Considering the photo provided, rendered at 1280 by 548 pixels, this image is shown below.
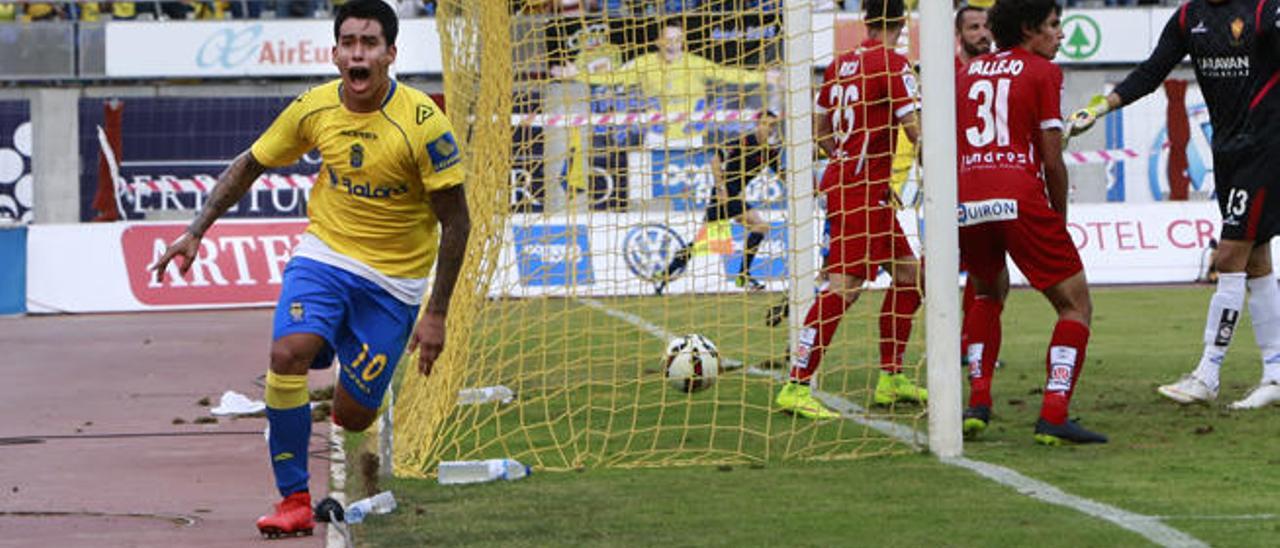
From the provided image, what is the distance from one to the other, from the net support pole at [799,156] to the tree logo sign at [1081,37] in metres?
25.8

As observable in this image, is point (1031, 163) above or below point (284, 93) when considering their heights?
below

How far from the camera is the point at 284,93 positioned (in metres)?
33.2

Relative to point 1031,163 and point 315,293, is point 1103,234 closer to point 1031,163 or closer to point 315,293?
point 1031,163

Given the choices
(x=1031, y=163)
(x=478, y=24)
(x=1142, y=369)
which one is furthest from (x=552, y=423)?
(x=1142, y=369)

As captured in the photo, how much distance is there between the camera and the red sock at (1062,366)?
8164mm

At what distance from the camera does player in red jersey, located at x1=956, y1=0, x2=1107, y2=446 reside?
8195 millimetres

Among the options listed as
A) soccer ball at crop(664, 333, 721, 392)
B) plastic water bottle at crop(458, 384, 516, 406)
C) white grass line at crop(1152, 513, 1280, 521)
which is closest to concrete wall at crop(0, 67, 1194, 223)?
soccer ball at crop(664, 333, 721, 392)

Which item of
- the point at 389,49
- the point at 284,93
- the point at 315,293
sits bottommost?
the point at 315,293

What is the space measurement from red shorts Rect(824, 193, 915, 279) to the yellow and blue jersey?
2.80 meters

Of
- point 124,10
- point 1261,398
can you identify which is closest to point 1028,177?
point 1261,398

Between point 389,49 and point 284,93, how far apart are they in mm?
27015

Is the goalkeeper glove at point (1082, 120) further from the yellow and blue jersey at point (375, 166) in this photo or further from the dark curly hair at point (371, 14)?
the dark curly hair at point (371, 14)

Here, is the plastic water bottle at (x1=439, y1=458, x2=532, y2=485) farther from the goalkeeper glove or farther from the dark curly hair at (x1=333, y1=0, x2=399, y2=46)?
the goalkeeper glove

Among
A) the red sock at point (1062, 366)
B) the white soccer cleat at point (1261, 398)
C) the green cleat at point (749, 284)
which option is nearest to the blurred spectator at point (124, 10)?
the green cleat at point (749, 284)
